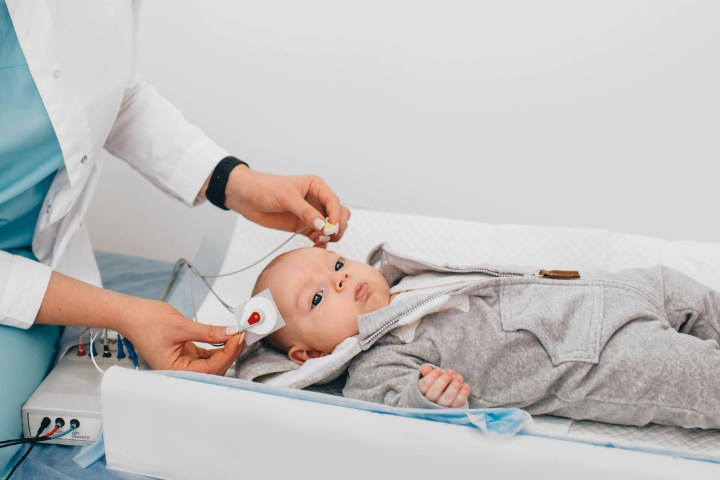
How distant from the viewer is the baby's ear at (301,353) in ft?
4.57

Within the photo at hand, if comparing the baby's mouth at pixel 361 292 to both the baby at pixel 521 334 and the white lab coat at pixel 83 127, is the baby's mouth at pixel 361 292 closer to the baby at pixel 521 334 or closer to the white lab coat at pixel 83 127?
the baby at pixel 521 334

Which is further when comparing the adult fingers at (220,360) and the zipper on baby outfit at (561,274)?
the zipper on baby outfit at (561,274)

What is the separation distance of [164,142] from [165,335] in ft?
1.53

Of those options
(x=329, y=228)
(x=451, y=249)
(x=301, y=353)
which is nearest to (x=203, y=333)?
(x=301, y=353)

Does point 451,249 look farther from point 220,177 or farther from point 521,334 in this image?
point 220,177

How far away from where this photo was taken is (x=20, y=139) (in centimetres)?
125

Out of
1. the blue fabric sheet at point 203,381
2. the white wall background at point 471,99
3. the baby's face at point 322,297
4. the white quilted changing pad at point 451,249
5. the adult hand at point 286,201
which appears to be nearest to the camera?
the blue fabric sheet at point 203,381

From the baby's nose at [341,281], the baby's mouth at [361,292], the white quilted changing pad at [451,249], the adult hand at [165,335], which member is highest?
the white quilted changing pad at [451,249]

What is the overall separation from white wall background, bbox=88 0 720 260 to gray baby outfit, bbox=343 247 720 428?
0.67m

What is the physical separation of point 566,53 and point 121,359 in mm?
1345

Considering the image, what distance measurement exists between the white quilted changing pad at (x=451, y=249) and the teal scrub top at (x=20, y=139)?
0.42m

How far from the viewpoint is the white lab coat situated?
48.4 inches

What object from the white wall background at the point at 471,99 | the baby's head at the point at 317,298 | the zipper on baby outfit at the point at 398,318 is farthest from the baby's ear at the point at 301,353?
the white wall background at the point at 471,99

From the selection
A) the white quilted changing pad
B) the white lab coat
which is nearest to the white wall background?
the white quilted changing pad
